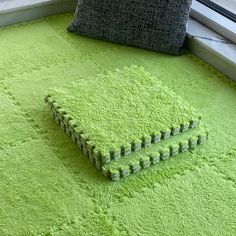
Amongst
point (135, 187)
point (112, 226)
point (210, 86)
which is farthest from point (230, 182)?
point (210, 86)

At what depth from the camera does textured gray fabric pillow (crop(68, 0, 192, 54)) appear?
1.87m

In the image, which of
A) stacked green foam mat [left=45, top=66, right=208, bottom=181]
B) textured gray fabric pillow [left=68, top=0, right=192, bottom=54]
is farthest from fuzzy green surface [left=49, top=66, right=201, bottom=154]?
textured gray fabric pillow [left=68, top=0, right=192, bottom=54]

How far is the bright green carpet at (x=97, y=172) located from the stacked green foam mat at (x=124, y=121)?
4cm

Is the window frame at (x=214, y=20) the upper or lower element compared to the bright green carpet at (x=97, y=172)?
upper

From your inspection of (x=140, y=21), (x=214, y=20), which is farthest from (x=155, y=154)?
(x=214, y=20)

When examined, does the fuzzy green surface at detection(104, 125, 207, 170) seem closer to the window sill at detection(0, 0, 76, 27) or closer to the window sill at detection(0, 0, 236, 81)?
the window sill at detection(0, 0, 236, 81)

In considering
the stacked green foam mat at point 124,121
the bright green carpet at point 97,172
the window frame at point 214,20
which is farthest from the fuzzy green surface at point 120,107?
the window frame at point 214,20

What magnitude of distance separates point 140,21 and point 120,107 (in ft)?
1.90

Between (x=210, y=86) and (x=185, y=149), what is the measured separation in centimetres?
41

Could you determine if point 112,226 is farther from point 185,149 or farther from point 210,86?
point 210,86

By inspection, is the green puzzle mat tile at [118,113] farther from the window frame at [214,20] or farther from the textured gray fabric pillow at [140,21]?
the window frame at [214,20]

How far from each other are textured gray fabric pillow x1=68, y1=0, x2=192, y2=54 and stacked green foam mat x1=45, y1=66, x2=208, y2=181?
347mm

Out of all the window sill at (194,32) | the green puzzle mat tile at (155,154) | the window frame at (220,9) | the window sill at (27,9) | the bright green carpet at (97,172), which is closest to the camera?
the bright green carpet at (97,172)

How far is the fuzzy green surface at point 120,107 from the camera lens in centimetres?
137
